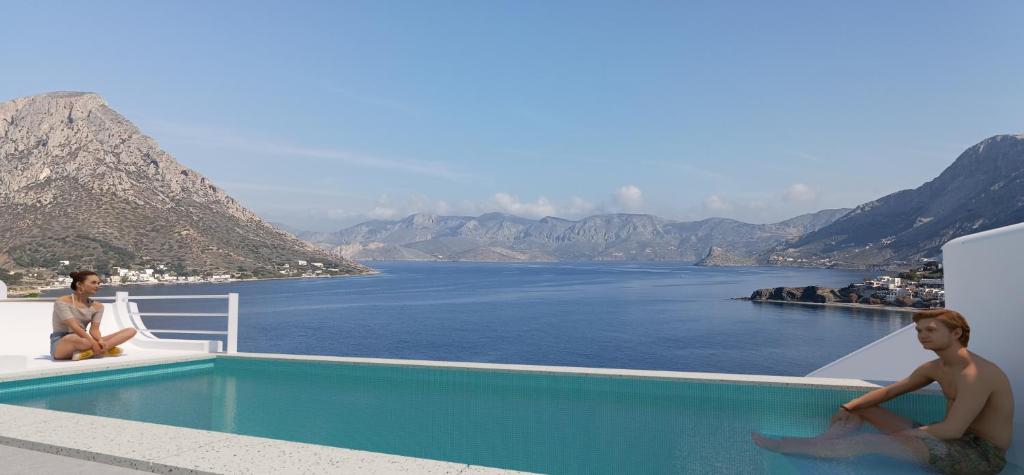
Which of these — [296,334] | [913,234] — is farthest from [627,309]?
[913,234]

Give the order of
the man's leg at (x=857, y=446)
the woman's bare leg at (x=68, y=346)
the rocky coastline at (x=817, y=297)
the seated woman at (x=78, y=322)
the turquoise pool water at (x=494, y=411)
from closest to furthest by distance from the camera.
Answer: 1. the man's leg at (x=857, y=446)
2. the turquoise pool water at (x=494, y=411)
3. the seated woman at (x=78, y=322)
4. the woman's bare leg at (x=68, y=346)
5. the rocky coastline at (x=817, y=297)

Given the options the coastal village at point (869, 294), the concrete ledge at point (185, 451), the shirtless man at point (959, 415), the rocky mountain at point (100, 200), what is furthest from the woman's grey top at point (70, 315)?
the rocky mountain at point (100, 200)

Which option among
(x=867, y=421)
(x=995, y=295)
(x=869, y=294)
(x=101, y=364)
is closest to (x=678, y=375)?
(x=867, y=421)

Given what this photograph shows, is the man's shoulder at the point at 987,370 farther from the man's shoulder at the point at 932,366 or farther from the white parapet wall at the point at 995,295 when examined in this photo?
the white parapet wall at the point at 995,295

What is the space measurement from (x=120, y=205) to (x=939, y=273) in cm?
9947

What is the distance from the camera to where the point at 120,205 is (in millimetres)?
77312

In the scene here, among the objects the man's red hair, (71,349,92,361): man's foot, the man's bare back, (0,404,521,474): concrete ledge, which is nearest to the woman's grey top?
(71,349,92,361): man's foot

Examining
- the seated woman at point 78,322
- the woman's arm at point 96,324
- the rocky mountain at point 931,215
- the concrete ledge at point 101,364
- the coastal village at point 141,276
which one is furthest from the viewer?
the rocky mountain at point 931,215

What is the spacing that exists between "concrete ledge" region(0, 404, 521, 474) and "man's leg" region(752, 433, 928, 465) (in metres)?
2.16

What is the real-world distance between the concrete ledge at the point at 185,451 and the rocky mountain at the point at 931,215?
117992 millimetres

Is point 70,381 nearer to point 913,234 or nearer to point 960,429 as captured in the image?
point 960,429

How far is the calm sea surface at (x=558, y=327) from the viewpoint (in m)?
35.7

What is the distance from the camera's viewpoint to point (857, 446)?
11.8 ft

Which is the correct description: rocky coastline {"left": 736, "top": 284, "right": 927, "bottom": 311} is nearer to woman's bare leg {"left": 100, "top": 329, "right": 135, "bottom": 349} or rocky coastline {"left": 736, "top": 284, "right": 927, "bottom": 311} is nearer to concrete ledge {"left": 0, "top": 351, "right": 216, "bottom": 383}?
concrete ledge {"left": 0, "top": 351, "right": 216, "bottom": 383}
